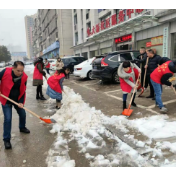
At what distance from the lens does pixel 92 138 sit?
347 cm

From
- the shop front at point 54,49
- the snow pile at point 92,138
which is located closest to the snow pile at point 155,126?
the snow pile at point 92,138

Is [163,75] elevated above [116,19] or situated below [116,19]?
below

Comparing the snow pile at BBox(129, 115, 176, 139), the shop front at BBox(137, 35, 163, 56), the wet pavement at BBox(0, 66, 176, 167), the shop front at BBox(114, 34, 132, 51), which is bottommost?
the wet pavement at BBox(0, 66, 176, 167)

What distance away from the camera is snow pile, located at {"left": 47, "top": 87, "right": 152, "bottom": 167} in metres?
2.70

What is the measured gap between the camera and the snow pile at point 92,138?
8.87 ft

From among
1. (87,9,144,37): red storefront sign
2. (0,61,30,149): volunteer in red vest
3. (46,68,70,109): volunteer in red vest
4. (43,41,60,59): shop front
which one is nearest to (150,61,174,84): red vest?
(46,68,70,109): volunteer in red vest

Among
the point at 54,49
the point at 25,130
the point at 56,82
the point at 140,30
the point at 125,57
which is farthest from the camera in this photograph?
the point at 54,49

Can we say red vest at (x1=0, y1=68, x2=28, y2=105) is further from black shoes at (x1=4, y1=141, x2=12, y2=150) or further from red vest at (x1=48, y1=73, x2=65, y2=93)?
red vest at (x1=48, y1=73, x2=65, y2=93)

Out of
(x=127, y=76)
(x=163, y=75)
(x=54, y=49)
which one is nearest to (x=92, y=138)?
(x=127, y=76)

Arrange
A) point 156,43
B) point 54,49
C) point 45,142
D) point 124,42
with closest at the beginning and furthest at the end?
point 45,142 < point 156,43 < point 124,42 < point 54,49

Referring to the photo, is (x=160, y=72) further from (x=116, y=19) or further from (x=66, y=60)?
(x=116, y=19)

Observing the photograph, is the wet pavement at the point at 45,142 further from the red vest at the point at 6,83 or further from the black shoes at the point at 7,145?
the red vest at the point at 6,83
